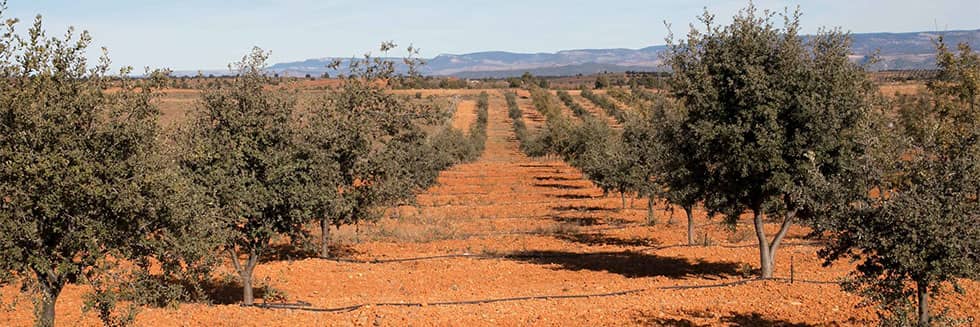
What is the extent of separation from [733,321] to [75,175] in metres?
11.7

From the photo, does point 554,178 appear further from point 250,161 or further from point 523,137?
point 250,161

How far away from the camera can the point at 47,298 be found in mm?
10977

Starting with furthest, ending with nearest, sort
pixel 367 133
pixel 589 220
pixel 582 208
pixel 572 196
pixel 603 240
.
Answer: pixel 572 196
pixel 582 208
pixel 589 220
pixel 603 240
pixel 367 133

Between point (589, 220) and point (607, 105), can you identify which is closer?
point (589, 220)

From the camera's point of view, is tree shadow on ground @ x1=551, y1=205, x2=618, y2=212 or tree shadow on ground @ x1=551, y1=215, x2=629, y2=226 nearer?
tree shadow on ground @ x1=551, y1=215, x2=629, y2=226

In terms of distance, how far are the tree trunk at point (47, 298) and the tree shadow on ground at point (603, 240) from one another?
18.4 metres

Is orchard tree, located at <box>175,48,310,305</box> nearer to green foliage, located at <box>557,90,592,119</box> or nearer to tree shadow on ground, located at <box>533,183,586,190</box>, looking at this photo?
tree shadow on ground, located at <box>533,183,586,190</box>

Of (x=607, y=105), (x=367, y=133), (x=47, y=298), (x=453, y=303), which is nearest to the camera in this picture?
(x=47, y=298)

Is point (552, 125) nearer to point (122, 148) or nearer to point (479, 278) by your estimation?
point (479, 278)

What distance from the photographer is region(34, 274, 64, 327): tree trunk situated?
1094 cm

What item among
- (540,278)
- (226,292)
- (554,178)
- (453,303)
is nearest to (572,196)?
(554,178)

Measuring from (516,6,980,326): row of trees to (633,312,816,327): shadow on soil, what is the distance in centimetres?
180

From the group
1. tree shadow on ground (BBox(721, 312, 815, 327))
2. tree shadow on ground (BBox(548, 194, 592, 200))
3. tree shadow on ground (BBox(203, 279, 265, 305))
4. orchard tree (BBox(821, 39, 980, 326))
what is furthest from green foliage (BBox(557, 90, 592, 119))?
orchard tree (BBox(821, 39, 980, 326))

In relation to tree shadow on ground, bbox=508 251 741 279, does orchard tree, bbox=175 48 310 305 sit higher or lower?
higher
